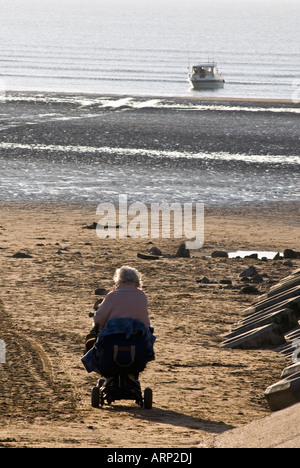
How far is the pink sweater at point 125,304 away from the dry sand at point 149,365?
848mm

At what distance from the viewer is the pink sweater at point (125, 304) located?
7.36 metres

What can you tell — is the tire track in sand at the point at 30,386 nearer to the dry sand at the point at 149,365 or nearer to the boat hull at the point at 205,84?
the dry sand at the point at 149,365

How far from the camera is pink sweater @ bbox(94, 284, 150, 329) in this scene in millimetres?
7355

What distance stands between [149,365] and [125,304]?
75.4 inches

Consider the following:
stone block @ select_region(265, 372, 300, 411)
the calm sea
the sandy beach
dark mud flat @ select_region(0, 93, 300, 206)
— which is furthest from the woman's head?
the calm sea

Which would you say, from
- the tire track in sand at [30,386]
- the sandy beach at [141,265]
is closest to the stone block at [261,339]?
the sandy beach at [141,265]

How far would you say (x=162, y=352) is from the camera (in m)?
9.62

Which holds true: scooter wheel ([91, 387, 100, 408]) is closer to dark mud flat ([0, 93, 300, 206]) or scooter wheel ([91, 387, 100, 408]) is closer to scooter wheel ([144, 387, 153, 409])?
scooter wheel ([144, 387, 153, 409])

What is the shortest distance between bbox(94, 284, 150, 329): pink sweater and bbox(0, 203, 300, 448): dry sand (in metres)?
0.85

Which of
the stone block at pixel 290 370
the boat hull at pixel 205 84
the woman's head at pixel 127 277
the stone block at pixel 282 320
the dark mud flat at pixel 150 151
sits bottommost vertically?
the stone block at pixel 290 370

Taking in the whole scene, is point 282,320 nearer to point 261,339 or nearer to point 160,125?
point 261,339

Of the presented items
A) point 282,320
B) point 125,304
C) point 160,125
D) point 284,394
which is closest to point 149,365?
point 282,320

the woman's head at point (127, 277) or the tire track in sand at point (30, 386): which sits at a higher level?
the woman's head at point (127, 277)

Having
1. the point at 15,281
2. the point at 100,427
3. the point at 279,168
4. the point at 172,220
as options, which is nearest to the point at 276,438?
the point at 100,427
